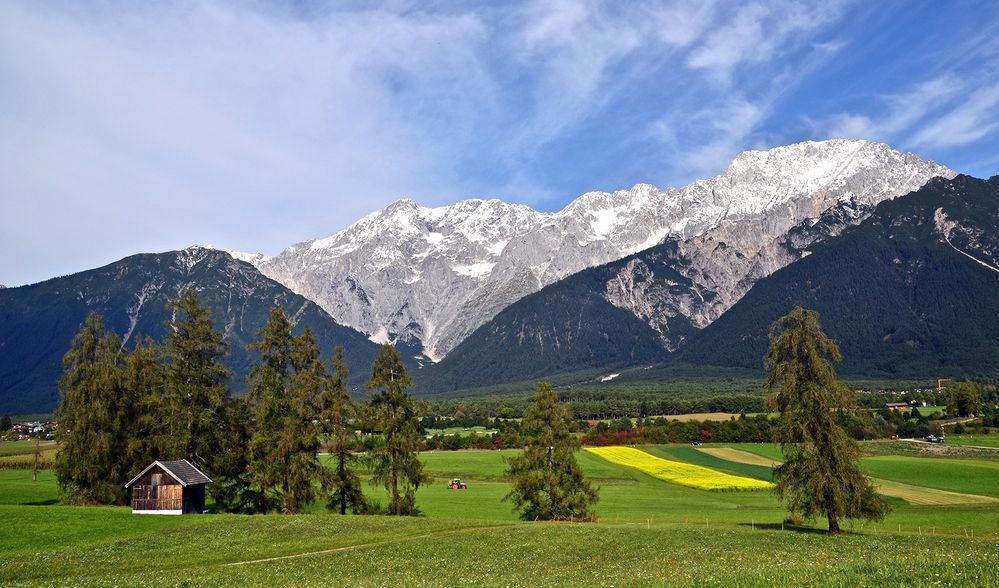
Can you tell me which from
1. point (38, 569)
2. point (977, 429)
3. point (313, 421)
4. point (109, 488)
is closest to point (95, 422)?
point (109, 488)

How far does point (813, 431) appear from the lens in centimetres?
4412

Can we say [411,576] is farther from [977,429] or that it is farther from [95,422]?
[977,429]

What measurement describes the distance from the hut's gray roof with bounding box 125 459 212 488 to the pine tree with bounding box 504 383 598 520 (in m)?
24.9

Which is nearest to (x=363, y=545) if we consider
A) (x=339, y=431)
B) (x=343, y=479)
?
(x=339, y=431)

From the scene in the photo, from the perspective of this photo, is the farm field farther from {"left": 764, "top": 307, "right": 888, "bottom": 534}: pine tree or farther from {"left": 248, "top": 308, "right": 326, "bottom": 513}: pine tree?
{"left": 248, "top": 308, "right": 326, "bottom": 513}: pine tree

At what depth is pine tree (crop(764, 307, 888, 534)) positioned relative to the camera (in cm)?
4303

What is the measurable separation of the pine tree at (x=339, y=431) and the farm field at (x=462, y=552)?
6.53 m

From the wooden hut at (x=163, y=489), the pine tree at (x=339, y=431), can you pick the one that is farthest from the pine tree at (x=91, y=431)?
the pine tree at (x=339, y=431)

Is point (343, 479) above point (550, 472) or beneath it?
above

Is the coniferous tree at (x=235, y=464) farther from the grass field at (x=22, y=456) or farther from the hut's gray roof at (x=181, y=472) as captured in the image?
the grass field at (x=22, y=456)

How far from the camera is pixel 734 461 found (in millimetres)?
122812

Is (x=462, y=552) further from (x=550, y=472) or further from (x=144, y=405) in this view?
(x=144, y=405)

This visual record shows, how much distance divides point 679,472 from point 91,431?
79319mm

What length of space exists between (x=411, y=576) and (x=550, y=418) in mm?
32049
